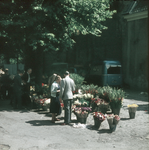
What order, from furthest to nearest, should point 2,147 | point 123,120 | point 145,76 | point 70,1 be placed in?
point 145,76
point 70,1
point 123,120
point 2,147

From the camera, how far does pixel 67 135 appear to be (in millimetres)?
6762

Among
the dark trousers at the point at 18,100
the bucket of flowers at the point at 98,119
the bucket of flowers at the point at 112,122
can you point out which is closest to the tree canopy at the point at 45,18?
the dark trousers at the point at 18,100

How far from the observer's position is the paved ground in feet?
19.0

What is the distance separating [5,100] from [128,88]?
12.4m

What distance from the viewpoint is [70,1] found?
1121cm

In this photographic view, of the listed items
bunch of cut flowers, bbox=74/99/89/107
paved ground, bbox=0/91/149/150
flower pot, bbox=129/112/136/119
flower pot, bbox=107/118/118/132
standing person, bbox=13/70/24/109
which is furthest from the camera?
standing person, bbox=13/70/24/109

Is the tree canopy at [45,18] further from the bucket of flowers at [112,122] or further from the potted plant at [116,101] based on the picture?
the bucket of flowers at [112,122]

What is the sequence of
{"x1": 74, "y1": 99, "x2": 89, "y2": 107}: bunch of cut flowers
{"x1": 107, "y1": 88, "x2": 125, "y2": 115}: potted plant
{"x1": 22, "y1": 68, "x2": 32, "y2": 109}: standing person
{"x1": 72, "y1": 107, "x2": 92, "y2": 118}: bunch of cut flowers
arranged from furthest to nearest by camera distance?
{"x1": 22, "y1": 68, "x2": 32, "y2": 109}: standing person
{"x1": 74, "y1": 99, "x2": 89, "y2": 107}: bunch of cut flowers
{"x1": 107, "y1": 88, "x2": 125, "y2": 115}: potted plant
{"x1": 72, "y1": 107, "x2": 92, "y2": 118}: bunch of cut flowers

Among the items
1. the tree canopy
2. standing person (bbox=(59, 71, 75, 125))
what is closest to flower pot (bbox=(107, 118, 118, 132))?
standing person (bbox=(59, 71, 75, 125))

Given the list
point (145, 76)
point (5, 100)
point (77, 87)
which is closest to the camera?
point (77, 87)

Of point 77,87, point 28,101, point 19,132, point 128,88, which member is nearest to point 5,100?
point 28,101

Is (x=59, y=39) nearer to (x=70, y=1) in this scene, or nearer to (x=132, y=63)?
(x=70, y=1)

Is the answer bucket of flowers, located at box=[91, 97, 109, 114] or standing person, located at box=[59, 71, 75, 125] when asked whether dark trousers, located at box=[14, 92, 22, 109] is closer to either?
bucket of flowers, located at box=[91, 97, 109, 114]

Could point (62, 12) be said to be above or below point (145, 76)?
above
